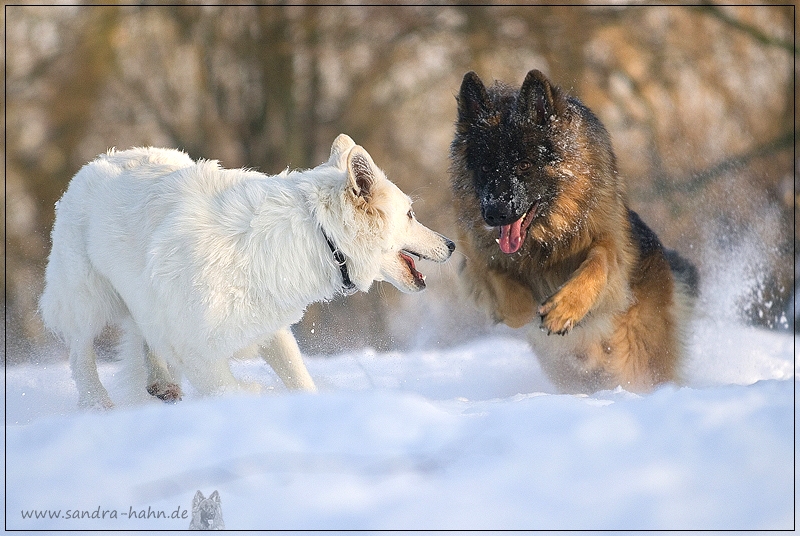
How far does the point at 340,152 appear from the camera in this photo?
4.48 meters

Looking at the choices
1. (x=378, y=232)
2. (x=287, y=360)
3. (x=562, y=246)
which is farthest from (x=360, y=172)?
(x=562, y=246)

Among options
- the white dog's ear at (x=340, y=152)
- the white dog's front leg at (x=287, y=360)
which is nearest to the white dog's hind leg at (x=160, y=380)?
the white dog's front leg at (x=287, y=360)

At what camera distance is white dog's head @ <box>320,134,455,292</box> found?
13.0 feet

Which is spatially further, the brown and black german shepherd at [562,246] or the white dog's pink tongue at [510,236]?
the white dog's pink tongue at [510,236]

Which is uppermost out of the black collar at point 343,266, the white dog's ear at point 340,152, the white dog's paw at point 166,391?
the white dog's ear at point 340,152

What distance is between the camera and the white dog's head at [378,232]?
3953 millimetres

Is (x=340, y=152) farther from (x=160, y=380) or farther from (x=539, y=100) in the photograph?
(x=160, y=380)

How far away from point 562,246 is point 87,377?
10.6ft

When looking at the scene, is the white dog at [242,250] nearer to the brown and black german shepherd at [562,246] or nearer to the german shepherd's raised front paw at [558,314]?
the german shepherd's raised front paw at [558,314]

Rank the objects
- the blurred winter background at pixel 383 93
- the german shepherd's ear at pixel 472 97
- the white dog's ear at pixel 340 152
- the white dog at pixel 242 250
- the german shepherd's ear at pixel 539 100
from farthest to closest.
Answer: the blurred winter background at pixel 383 93, the german shepherd's ear at pixel 472 97, the german shepherd's ear at pixel 539 100, the white dog's ear at pixel 340 152, the white dog at pixel 242 250

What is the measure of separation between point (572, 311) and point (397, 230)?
123 centimetres

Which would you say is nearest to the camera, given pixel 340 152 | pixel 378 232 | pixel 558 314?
pixel 378 232

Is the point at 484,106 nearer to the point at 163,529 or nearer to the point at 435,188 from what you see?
the point at 163,529

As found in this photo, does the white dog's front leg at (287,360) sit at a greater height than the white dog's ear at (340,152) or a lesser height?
lesser
